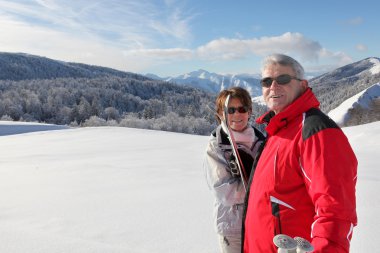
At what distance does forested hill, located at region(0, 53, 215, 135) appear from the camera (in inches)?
2424

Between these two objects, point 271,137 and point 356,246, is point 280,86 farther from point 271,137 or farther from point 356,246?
point 356,246

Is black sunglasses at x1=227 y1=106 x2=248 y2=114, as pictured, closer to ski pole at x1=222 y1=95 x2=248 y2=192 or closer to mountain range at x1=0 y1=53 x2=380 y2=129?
Result: ski pole at x1=222 y1=95 x2=248 y2=192

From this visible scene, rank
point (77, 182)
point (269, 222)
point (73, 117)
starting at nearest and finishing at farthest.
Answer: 1. point (269, 222)
2. point (77, 182)
3. point (73, 117)

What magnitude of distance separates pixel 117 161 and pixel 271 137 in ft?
23.3

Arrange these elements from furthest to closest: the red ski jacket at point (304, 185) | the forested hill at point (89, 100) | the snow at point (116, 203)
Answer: the forested hill at point (89, 100) < the snow at point (116, 203) < the red ski jacket at point (304, 185)

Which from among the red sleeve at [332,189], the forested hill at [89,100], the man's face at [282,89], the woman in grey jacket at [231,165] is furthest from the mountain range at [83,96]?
the red sleeve at [332,189]

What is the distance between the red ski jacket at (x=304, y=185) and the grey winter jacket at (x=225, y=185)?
0.32 m

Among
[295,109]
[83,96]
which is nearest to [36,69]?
[83,96]

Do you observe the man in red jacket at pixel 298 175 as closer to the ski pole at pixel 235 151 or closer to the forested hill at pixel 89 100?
the ski pole at pixel 235 151

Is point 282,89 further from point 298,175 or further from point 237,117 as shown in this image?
point 237,117

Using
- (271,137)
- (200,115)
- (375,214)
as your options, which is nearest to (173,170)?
(375,214)

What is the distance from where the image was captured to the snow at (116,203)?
3180 millimetres

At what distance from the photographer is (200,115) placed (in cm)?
8606

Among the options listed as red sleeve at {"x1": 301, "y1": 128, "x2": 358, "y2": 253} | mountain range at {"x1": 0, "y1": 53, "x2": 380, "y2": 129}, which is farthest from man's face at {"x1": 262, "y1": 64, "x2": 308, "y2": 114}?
mountain range at {"x1": 0, "y1": 53, "x2": 380, "y2": 129}
